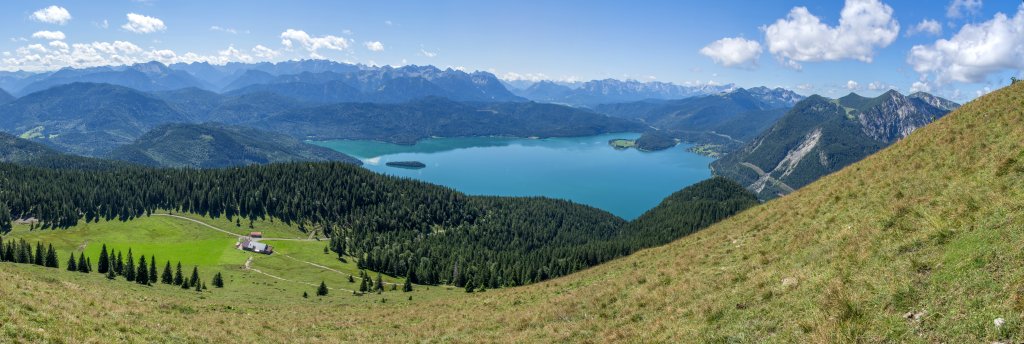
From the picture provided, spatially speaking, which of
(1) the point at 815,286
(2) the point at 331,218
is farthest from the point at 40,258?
(1) the point at 815,286

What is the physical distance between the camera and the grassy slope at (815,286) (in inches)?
573

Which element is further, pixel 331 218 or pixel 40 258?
pixel 331 218

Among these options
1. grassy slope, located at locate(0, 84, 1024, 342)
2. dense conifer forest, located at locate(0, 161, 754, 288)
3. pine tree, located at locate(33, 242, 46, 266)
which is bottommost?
dense conifer forest, located at locate(0, 161, 754, 288)

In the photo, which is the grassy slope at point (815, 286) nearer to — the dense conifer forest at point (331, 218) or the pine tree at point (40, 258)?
the pine tree at point (40, 258)

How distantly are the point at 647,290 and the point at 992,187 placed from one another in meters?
16.6

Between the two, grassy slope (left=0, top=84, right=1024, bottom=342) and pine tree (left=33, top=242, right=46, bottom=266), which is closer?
grassy slope (left=0, top=84, right=1024, bottom=342)

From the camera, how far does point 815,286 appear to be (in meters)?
18.9

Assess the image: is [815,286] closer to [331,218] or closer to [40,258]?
[40,258]

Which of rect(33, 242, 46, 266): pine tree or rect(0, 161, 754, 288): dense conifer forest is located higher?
rect(33, 242, 46, 266): pine tree

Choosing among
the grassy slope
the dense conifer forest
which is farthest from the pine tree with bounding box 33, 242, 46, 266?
the grassy slope

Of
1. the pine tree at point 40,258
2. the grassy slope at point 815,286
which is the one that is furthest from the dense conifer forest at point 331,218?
the grassy slope at point 815,286

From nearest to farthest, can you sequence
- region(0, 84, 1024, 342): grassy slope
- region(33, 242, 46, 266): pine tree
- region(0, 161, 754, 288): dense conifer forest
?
region(0, 84, 1024, 342): grassy slope → region(33, 242, 46, 266): pine tree → region(0, 161, 754, 288): dense conifer forest

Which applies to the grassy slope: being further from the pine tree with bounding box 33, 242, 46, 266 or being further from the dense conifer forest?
the dense conifer forest

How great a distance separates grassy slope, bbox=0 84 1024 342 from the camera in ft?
47.8
